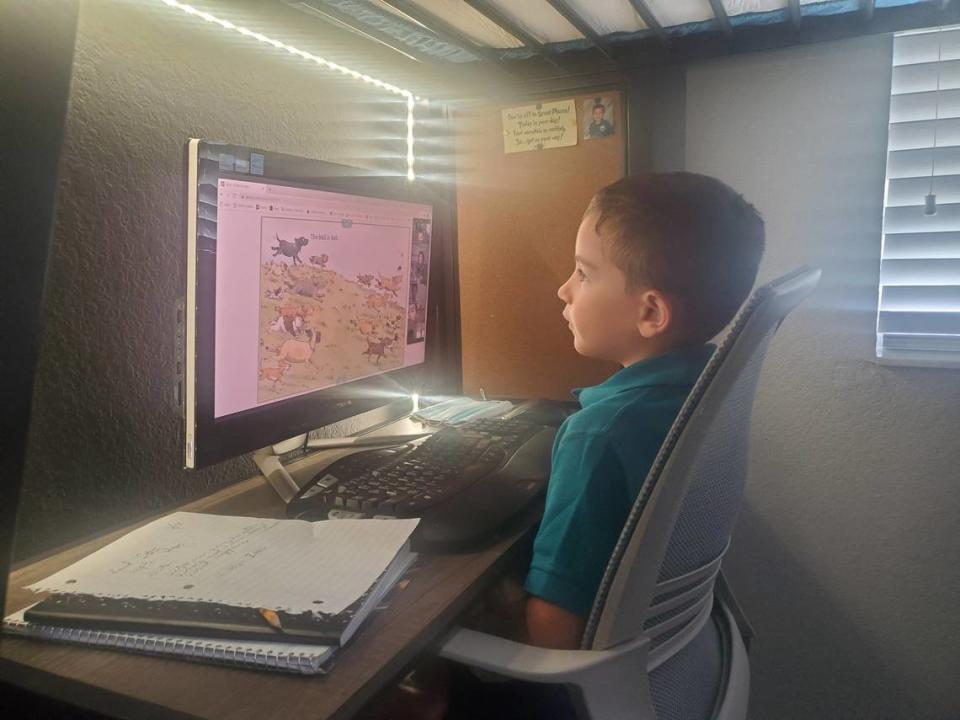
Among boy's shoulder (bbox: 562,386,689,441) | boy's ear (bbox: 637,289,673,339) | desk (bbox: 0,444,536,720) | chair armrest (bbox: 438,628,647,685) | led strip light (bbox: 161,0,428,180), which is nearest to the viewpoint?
desk (bbox: 0,444,536,720)

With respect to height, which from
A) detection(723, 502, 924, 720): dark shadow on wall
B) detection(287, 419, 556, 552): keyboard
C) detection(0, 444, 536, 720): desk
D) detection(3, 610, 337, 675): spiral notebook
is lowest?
detection(723, 502, 924, 720): dark shadow on wall

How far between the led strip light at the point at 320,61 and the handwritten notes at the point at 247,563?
64 centimetres

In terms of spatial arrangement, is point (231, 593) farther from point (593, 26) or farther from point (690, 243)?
point (593, 26)

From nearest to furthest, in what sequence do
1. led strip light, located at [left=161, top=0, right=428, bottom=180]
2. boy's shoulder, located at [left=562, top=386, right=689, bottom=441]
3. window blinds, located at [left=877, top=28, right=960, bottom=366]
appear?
boy's shoulder, located at [left=562, top=386, right=689, bottom=441] → led strip light, located at [left=161, top=0, right=428, bottom=180] → window blinds, located at [left=877, top=28, right=960, bottom=366]

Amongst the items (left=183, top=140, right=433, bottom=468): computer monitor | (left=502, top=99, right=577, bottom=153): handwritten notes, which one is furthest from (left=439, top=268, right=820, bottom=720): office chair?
(left=502, top=99, right=577, bottom=153): handwritten notes

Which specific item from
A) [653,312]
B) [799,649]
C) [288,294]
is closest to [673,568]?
[653,312]

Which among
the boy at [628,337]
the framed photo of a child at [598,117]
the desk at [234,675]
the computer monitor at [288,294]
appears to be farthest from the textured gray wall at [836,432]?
the desk at [234,675]

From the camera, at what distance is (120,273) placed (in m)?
0.83

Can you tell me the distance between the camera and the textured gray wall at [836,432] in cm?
122

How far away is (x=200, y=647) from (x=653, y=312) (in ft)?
1.85

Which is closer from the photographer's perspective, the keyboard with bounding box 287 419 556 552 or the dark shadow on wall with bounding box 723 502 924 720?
the keyboard with bounding box 287 419 556 552

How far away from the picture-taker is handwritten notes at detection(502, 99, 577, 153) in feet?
4.15

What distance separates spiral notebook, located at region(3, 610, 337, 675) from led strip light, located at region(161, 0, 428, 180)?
0.72 m

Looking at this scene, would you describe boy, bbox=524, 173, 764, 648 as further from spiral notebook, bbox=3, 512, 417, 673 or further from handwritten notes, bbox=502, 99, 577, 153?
handwritten notes, bbox=502, 99, 577, 153
